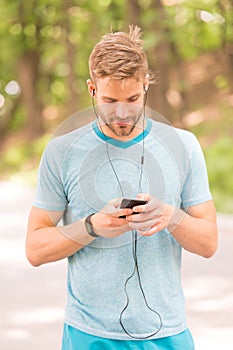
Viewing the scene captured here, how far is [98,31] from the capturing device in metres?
22.8

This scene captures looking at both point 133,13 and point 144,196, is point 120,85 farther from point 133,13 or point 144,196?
point 133,13

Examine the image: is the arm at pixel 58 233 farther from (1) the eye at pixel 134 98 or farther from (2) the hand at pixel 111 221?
(1) the eye at pixel 134 98

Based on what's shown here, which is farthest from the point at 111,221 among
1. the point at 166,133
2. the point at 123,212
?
the point at 166,133

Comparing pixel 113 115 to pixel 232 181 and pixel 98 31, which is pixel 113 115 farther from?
pixel 98 31

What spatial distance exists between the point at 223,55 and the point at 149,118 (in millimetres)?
18528

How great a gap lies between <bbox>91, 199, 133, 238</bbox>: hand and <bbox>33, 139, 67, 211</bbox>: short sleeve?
0.19 meters

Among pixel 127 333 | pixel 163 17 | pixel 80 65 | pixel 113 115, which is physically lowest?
pixel 127 333

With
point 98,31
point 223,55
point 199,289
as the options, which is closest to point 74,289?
point 199,289

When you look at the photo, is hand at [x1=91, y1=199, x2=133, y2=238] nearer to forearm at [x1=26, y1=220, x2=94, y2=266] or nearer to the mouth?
forearm at [x1=26, y1=220, x2=94, y2=266]

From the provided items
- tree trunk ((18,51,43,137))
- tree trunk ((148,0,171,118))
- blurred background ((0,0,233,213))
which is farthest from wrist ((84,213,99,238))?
tree trunk ((18,51,43,137))

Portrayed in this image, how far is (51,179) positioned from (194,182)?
42 centimetres

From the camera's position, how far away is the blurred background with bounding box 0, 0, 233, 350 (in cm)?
679

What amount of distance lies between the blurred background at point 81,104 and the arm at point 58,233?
1890 millimetres

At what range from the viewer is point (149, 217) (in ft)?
7.66
